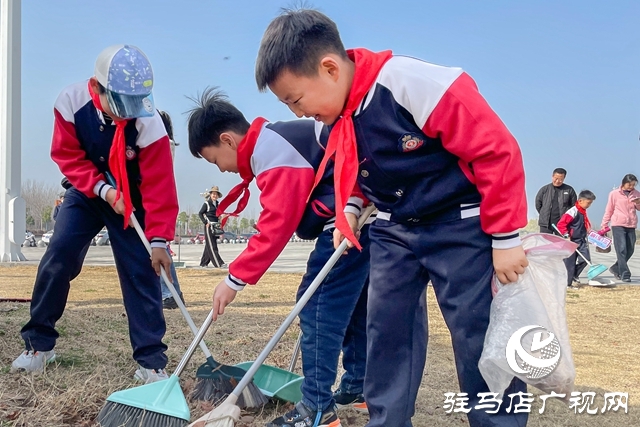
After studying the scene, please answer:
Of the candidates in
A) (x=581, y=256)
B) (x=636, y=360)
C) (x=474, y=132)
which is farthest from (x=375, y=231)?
(x=581, y=256)

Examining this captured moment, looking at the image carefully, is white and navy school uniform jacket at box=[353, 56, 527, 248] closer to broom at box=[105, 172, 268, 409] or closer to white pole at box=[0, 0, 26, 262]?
broom at box=[105, 172, 268, 409]

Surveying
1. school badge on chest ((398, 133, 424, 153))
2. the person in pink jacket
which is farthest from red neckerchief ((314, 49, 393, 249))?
the person in pink jacket

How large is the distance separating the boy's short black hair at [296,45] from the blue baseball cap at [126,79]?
1060 mm

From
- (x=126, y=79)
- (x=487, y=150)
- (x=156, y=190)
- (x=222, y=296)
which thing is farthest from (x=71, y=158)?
(x=487, y=150)

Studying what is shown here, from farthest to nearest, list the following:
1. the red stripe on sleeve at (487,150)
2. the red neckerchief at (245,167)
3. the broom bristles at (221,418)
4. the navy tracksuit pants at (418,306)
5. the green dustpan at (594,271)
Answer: the green dustpan at (594,271), the red neckerchief at (245,167), the broom bristles at (221,418), the navy tracksuit pants at (418,306), the red stripe on sleeve at (487,150)

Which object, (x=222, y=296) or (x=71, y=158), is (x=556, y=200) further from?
(x=222, y=296)

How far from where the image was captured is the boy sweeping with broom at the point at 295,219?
2.25 meters

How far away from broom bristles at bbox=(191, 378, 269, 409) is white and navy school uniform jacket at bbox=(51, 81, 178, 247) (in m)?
0.72

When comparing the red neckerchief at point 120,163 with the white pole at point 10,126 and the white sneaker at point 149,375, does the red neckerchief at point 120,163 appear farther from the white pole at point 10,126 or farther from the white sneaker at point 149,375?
the white pole at point 10,126

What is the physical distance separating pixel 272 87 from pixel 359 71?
0.26 m

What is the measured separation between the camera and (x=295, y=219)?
227cm

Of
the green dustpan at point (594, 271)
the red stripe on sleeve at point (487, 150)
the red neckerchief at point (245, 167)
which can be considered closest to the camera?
the red stripe on sleeve at point (487, 150)

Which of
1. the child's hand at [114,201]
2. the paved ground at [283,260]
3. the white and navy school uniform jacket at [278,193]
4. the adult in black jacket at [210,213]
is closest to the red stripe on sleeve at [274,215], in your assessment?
the white and navy school uniform jacket at [278,193]

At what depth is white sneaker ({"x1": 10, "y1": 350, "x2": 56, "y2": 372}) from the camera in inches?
118
